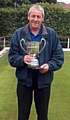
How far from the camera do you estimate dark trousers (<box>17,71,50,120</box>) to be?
3.25 meters

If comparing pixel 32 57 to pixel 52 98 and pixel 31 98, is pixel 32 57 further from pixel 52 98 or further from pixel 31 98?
pixel 52 98

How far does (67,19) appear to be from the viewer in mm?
18656

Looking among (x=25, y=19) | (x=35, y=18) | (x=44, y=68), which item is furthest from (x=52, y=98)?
(x=25, y=19)

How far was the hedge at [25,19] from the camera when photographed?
1853cm

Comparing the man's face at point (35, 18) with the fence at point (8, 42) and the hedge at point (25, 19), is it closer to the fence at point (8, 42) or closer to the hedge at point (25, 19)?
the fence at point (8, 42)

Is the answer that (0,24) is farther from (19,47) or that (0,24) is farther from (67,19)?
(19,47)

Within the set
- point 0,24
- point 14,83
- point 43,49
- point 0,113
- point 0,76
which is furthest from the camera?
point 0,24

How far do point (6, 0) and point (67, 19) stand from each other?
4894 mm

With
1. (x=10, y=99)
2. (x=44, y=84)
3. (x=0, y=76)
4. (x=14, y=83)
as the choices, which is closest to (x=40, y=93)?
(x=44, y=84)

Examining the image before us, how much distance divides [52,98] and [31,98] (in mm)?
2814

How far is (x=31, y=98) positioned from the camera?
333 centimetres

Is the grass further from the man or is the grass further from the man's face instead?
the man's face

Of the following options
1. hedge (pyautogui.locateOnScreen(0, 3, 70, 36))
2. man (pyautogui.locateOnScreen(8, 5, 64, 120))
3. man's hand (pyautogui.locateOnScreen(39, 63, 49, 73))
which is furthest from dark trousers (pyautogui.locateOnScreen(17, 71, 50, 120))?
hedge (pyautogui.locateOnScreen(0, 3, 70, 36))

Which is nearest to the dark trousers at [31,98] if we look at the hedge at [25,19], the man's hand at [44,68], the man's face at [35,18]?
the man's hand at [44,68]
